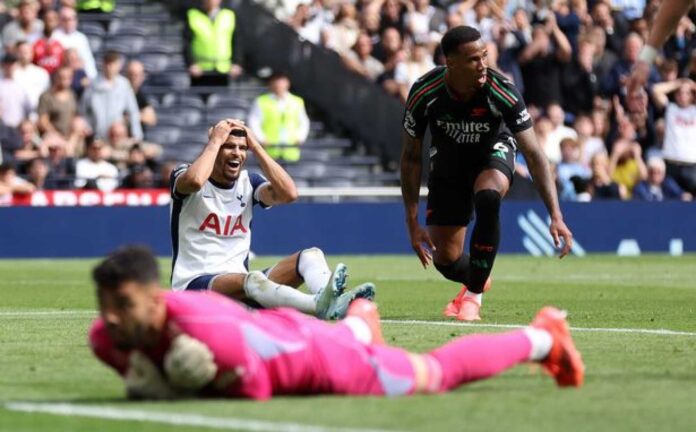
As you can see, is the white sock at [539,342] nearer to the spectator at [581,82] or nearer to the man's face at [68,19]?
the man's face at [68,19]

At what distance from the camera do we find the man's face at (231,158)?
36.3 ft

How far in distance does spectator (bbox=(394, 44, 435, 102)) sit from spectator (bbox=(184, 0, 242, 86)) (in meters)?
2.65

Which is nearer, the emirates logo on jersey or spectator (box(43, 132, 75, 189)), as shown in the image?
the emirates logo on jersey

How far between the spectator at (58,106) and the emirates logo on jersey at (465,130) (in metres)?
11.3

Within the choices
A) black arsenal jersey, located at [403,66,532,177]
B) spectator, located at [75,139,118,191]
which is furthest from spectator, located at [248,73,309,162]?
black arsenal jersey, located at [403,66,532,177]

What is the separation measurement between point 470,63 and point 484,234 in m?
1.30

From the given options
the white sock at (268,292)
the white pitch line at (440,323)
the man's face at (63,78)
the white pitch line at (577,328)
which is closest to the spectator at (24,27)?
the man's face at (63,78)

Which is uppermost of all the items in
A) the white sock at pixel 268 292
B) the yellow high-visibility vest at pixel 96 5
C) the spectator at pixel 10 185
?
the white sock at pixel 268 292

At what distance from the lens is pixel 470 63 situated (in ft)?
39.2

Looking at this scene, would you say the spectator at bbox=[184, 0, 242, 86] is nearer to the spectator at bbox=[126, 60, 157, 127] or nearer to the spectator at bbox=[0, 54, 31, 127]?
the spectator at bbox=[126, 60, 157, 127]

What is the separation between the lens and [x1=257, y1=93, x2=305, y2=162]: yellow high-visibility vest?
981 inches

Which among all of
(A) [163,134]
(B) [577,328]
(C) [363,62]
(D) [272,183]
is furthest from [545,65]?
(D) [272,183]

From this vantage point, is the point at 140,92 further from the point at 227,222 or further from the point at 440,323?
the point at 227,222

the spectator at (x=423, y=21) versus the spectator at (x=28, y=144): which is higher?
the spectator at (x=423, y=21)
